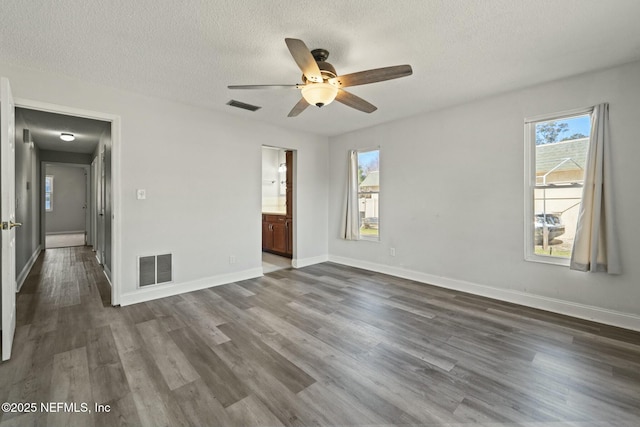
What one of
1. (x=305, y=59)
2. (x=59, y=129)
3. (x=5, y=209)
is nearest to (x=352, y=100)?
(x=305, y=59)

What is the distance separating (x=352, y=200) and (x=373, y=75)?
10.2 ft

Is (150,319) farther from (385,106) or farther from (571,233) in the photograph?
(571,233)

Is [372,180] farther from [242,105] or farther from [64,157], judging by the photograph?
[64,157]

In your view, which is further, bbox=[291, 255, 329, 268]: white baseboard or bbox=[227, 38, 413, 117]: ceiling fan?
bbox=[291, 255, 329, 268]: white baseboard

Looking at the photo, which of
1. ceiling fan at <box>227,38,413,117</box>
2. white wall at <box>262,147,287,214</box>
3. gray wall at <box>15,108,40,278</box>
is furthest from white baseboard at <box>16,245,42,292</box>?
white wall at <box>262,147,287,214</box>

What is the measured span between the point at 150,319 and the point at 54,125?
160 inches

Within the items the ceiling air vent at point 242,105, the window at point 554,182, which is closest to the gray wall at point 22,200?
the ceiling air vent at point 242,105

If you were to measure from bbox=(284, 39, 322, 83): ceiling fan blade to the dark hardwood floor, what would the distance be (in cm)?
221

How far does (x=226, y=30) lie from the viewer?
7.07 ft

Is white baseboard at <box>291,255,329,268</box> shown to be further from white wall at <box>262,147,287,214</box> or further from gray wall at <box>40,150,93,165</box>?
gray wall at <box>40,150,93,165</box>

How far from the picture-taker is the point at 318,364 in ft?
6.88

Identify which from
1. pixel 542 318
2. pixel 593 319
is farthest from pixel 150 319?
pixel 593 319

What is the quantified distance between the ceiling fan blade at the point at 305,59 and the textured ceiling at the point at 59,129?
3.50 m

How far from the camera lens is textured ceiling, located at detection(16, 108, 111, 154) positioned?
4098mm
